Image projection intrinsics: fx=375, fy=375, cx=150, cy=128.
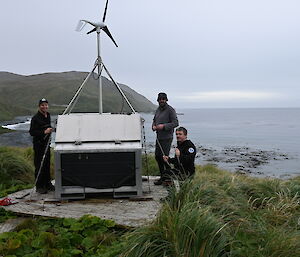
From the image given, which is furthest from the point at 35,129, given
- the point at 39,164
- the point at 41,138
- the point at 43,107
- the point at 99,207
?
the point at 99,207

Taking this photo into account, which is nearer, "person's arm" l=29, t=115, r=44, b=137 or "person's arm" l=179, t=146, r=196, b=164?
"person's arm" l=179, t=146, r=196, b=164

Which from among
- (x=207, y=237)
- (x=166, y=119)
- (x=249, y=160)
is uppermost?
(x=166, y=119)

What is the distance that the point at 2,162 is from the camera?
885 cm

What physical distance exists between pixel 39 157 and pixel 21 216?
4.89 feet

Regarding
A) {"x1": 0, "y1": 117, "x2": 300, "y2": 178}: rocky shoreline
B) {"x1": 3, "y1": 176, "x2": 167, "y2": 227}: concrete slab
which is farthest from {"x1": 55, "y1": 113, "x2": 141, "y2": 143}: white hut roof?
{"x1": 0, "y1": 117, "x2": 300, "y2": 178}: rocky shoreline

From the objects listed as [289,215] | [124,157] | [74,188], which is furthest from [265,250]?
[74,188]

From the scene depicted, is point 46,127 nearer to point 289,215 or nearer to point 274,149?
point 289,215

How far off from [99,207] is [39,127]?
1992 mm

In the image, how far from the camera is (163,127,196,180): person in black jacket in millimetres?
6363

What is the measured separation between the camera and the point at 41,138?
23.1 ft

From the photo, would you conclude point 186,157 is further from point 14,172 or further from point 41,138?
point 14,172

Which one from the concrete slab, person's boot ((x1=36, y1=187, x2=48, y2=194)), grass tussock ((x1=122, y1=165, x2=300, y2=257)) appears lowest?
the concrete slab

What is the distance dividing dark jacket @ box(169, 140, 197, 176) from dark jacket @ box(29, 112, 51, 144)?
2495mm

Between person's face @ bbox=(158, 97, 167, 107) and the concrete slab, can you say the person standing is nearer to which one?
person's face @ bbox=(158, 97, 167, 107)
